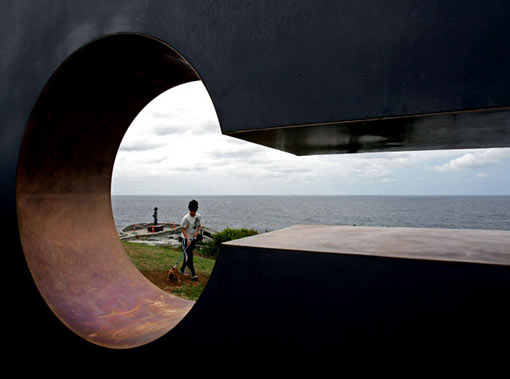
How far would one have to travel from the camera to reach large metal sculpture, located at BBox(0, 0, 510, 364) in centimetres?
185

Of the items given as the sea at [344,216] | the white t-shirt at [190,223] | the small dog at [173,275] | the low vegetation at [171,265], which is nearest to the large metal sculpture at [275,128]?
the white t-shirt at [190,223]

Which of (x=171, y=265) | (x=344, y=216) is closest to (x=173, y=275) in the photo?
(x=171, y=265)

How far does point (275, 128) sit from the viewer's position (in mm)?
2268

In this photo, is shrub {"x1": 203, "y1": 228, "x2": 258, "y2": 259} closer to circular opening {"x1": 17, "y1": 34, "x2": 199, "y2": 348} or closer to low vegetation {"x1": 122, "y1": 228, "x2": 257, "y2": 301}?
low vegetation {"x1": 122, "y1": 228, "x2": 257, "y2": 301}

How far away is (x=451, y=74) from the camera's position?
1.84 meters

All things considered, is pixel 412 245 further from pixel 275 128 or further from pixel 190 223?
pixel 190 223

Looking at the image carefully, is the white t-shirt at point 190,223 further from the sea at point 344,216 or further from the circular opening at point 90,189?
the sea at point 344,216

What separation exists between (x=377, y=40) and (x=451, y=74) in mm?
448

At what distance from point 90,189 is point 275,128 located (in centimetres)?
285

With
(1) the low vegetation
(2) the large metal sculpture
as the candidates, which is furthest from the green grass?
(2) the large metal sculpture

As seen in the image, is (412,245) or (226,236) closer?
(412,245)

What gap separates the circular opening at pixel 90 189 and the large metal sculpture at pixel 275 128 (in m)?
0.02

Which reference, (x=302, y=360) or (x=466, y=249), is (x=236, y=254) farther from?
(x=466, y=249)

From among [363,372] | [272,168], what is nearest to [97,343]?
[363,372]
